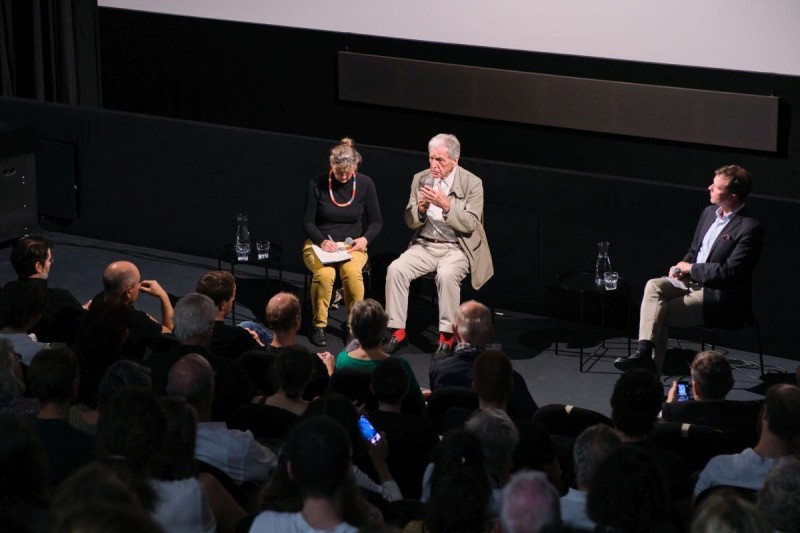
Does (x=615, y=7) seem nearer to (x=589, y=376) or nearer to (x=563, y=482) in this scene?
(x=589, y=376)

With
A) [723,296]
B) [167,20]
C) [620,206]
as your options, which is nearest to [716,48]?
[620,206]

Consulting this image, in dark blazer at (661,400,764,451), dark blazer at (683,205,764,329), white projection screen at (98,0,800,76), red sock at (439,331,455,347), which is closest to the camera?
dark blazer at (661,400,764,451)

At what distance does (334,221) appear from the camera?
686 centimetres

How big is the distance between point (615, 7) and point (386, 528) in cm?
597

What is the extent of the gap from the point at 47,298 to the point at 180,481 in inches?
93.0

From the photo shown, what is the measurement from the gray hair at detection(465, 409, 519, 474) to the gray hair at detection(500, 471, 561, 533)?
71 centimetres

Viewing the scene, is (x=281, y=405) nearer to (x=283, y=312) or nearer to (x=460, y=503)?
(x=283, y=312)

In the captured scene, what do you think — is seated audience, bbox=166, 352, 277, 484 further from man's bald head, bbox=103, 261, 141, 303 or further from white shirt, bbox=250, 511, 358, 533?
man's bald head, bbox=103, 261, 141, 303

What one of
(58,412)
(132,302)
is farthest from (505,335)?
(58,412)

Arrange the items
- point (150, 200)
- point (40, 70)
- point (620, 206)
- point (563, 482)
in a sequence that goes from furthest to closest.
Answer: point (40, 70) < point (150, 200) < point (620, 206) < point (563, 482)

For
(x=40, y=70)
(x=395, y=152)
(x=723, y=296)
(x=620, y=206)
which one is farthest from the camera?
(x=40, y=70)

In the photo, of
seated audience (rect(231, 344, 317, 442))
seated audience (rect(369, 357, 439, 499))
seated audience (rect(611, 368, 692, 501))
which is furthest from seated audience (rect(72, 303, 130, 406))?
seated audience (rect(611, 368, 692, 501))

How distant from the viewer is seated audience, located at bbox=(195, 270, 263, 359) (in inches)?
204

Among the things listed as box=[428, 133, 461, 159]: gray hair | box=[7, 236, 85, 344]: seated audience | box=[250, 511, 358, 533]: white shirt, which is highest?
box=[428, 133, 461, 159]: gray hair
